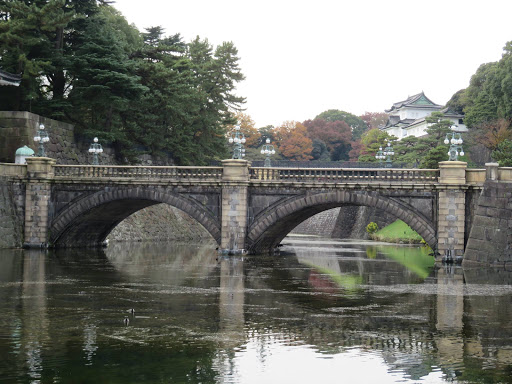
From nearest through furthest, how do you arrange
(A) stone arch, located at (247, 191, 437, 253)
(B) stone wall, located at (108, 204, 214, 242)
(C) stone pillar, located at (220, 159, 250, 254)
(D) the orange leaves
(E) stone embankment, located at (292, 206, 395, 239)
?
(A) stone arch, located at (247, 191, 437, 253), (C) stone pillar, located at (220, 159, 250, 254), (B) stone wall, located at (108, 204, 214, 242), (D) the orange leaves, (E) stone embankment, located at (292, 206, 395, 239)

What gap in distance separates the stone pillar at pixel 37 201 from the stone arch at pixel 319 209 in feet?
42.9

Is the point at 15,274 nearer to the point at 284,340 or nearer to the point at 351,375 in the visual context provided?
the point at 284,340

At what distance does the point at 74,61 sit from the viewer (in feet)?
186

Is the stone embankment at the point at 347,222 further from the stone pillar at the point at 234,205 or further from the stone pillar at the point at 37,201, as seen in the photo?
the stone pillar at the point at 37,201

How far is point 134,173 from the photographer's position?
48.4m

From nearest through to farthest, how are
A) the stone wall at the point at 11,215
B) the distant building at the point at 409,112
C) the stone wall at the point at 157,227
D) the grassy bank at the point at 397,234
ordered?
the stone wall at the point at 11,215, the stone wall at the point at 157,227, the grassy bank at the point at 397,234, the distant building at the point at 409,112

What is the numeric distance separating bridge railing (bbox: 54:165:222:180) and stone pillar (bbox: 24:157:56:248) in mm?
966

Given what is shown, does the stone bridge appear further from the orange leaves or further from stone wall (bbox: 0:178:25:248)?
the orange leaves

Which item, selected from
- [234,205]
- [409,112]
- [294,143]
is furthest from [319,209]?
[409,112]

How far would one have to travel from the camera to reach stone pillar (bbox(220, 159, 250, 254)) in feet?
151

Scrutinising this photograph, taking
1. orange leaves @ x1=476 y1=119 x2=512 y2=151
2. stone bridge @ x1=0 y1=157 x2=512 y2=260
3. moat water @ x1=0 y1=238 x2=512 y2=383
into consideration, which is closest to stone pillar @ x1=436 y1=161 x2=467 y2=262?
stone bridge @ x1=0 y1=157 x2=512 y2=260

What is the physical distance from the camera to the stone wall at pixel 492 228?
131 ft

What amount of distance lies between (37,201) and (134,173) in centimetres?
635

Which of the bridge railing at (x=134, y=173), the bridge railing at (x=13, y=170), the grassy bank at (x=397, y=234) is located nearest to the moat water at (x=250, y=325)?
the bridge railing at (x=134, y=173)
